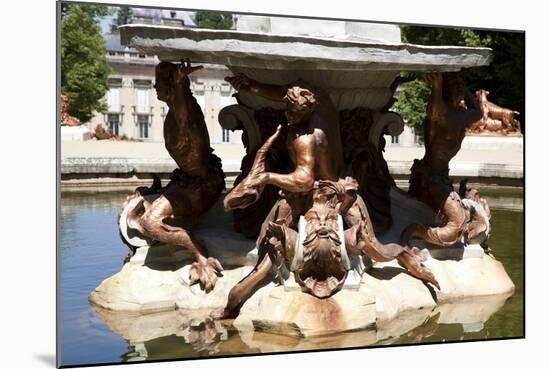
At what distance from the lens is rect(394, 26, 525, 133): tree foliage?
13.8m

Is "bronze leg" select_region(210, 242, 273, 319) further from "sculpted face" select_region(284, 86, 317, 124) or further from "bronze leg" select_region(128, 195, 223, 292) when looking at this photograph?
"sculpted face" select_region(284, 86, 317, 124)

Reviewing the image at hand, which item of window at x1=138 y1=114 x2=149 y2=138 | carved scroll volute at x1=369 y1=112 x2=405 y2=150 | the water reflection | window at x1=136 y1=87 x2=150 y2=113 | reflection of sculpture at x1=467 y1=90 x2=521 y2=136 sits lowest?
the water reflection

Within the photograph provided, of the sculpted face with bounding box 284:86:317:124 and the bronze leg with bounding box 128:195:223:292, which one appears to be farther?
the bronze leg with bounding box 128:195:223:292

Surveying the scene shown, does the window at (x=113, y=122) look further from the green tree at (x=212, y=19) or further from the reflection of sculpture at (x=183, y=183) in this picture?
the reflection of sculpture at (x=183, y=183)

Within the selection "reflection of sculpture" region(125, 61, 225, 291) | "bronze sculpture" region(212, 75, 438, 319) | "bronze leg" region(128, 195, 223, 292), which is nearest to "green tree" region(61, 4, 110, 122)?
"reflection of sculpture" region(125, 61, 225, 291)

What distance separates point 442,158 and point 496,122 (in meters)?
12.8

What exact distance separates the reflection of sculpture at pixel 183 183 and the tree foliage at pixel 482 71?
20.2ft

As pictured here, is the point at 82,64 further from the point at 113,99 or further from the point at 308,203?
the point at 308,203

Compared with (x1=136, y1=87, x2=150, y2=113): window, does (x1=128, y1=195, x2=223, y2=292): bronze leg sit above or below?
below

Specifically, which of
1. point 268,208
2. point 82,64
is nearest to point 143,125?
point 82,64

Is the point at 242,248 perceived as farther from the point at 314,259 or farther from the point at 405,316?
the point at 405,316

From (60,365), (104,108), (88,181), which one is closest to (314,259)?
(60,365)

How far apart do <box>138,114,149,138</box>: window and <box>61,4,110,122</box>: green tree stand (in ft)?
15.7

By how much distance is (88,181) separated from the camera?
12758 millimetres
